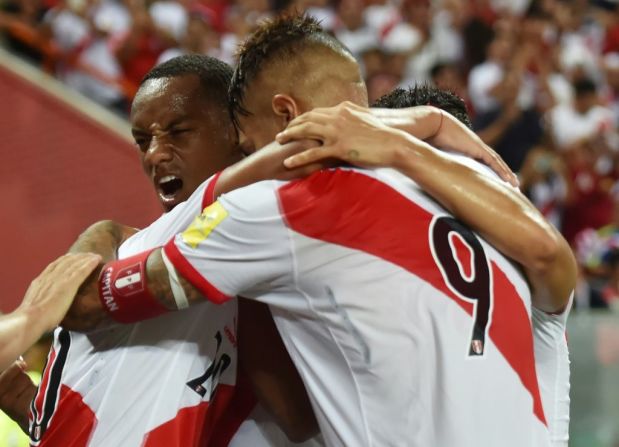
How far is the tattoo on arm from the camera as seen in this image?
2.71 m

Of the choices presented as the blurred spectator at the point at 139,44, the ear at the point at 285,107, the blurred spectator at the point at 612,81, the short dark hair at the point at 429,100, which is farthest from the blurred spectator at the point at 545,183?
the ear at the point at 285,107

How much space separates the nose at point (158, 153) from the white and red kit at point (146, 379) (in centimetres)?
30

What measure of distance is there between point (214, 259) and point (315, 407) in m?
0.48

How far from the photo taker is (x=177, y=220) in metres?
2.90

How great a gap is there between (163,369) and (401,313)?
0.72m

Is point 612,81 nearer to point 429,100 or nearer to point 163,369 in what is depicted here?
point 429,100

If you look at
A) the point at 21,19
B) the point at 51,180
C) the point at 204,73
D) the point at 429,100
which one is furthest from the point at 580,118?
the point at 204,73

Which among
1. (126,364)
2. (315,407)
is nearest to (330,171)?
(315,407)

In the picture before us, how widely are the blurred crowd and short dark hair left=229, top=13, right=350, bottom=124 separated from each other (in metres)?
6.17

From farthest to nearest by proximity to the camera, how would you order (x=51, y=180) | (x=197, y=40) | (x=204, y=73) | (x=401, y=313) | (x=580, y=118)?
(x=580, y=118)
(x=197, y=40)
(x=51, y=180)
(x=204, y=73)
(x=401, y=313)

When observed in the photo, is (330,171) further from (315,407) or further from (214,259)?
(315,407)

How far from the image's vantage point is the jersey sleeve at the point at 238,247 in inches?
103

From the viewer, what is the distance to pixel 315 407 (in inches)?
109

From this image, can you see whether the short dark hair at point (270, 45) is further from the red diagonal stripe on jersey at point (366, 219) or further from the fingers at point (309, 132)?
the red diagonal stripe on jersey at point (366, 219)
